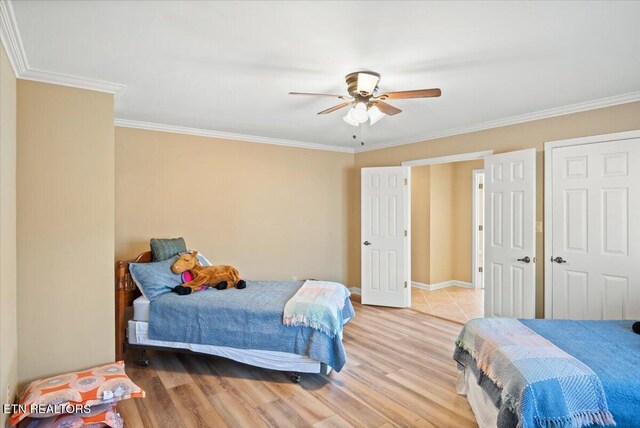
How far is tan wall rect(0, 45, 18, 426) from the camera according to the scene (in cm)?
196

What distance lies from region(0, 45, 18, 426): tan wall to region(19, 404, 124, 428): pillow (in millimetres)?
205

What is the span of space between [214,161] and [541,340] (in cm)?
390

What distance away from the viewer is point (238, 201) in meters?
4.73

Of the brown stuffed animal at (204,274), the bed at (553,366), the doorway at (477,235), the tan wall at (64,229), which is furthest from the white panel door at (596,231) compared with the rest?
the tan wall at (64,229)

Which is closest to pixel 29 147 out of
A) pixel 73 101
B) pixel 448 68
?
pixel 73 101

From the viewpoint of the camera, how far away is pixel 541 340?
221 cm

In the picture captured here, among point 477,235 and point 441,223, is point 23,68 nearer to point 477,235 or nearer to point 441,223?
point 441,223

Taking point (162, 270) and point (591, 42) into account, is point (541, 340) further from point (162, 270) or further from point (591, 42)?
point (162, 270)

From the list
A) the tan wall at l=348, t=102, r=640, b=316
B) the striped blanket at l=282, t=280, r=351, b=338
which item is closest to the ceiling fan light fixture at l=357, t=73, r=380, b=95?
the striped blanket at l=282, t=280, r=351, b=338

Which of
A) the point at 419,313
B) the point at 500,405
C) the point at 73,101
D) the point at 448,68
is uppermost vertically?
the point at 448,68

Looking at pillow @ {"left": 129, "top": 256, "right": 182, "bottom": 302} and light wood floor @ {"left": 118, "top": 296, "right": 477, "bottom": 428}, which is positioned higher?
pillow @ {"left": 129, "top": 256, "right": 182, "bottom": 302}

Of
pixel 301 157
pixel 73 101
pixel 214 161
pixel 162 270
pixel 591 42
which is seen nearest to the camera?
pixel 591 42

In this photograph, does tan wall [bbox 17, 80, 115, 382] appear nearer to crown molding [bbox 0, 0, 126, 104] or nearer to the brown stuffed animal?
crown molding [bbox 0, 0, 126, 104]

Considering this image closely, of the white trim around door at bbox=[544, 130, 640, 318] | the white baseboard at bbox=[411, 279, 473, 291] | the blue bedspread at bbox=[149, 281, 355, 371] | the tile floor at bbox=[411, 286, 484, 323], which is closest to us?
the blue bedspread at bbox=[149, 281, 355, 371]
